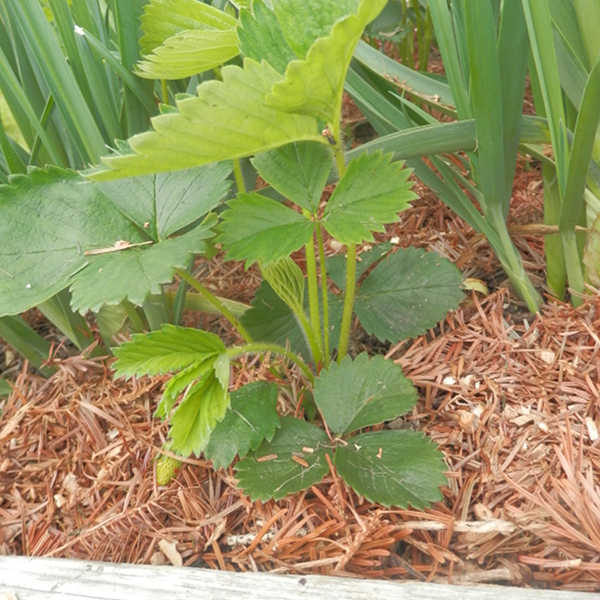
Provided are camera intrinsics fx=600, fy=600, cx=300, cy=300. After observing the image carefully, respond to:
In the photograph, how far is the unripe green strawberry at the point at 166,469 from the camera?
71 centimetres

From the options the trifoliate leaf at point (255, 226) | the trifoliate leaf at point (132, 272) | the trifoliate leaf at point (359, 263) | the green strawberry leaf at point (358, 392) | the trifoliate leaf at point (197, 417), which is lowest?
the green strawberry leaf at point (358, 392)

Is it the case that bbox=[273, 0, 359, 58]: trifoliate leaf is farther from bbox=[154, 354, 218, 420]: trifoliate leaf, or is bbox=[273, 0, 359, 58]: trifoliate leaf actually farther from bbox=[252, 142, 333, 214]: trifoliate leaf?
bbox=[154, 354, 218, 420]: trifoliate leaf

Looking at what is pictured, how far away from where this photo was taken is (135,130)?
861 millimetres

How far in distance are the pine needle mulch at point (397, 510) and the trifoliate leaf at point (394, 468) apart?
4 centimetres

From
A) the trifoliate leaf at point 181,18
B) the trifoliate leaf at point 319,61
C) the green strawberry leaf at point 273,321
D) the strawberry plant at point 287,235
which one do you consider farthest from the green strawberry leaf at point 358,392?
the trifoliate leaf at point 181,18

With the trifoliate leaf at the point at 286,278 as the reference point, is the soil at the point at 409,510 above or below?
below

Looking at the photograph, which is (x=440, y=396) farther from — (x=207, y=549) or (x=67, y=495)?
(x=67, y=495)

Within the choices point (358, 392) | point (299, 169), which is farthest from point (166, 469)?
point (299, 169)

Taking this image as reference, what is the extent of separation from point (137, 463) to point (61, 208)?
0.33 m

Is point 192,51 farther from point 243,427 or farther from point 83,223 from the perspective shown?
point 243,427

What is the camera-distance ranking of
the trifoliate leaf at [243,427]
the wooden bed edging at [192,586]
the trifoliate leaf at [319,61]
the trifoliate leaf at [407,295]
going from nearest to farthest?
the trifoliate leaf at [319,61] → the wooden bed edging at [192,586] → the trifoliate leaf at [243,427] → the trifoliate leaf at [407,295]

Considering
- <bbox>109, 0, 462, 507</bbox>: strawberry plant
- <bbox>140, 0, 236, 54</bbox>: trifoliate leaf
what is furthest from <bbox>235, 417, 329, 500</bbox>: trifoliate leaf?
<bbox>140, 0, 236, 54</bbox>: trifoliate leaf

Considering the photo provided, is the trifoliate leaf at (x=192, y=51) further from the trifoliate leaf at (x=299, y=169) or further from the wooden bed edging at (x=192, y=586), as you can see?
the wooden bed edging at (x=192, y=586)

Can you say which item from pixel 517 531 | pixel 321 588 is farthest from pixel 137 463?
pixel 517 531
